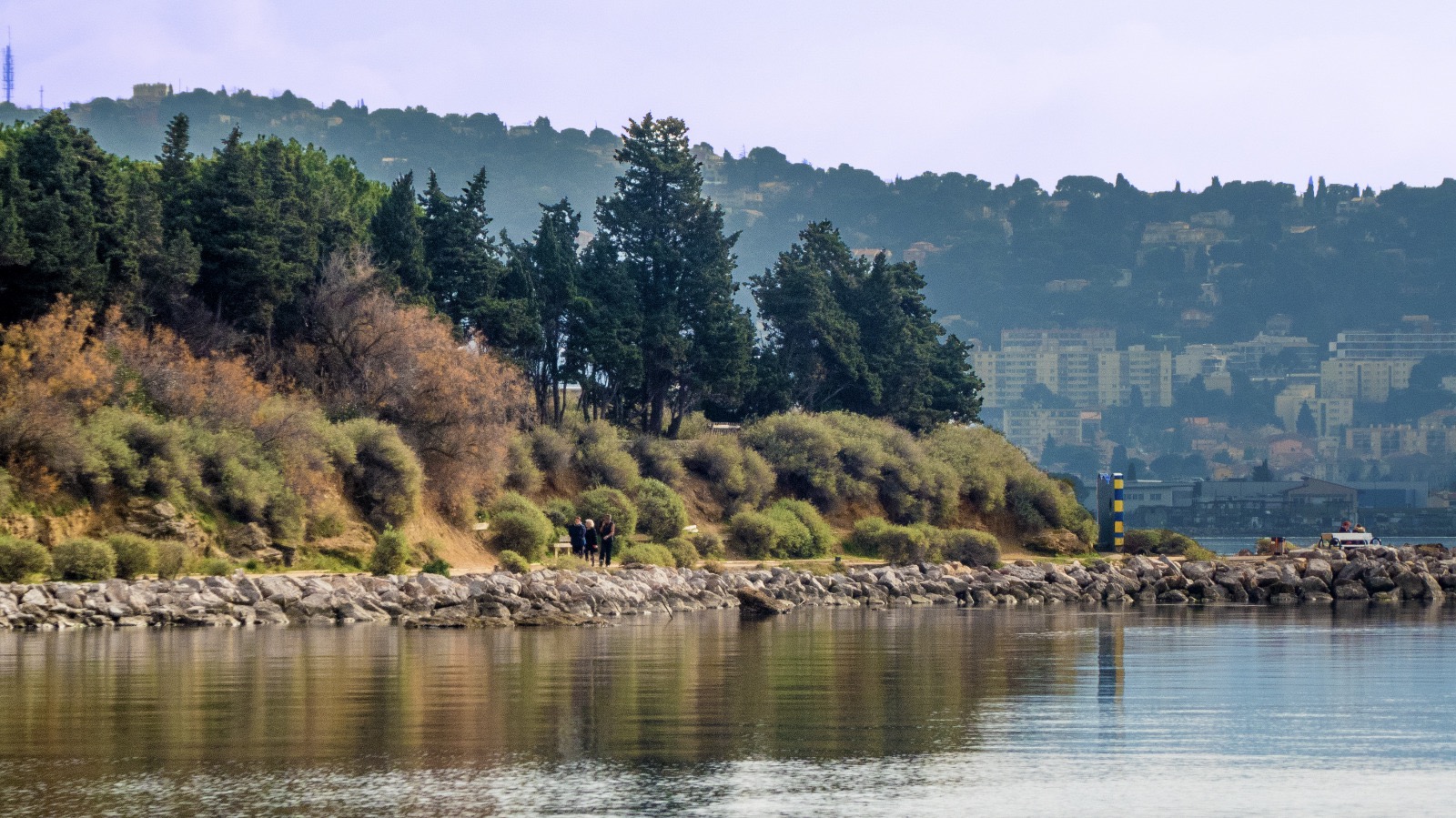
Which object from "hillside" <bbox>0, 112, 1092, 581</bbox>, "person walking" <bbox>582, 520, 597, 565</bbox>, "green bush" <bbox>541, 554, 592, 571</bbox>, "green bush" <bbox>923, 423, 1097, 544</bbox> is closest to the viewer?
"hillside" <bbox>0, 112, 1092, 581</bbox>

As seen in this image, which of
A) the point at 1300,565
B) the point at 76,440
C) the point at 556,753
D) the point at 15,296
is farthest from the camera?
the point at 1300,565

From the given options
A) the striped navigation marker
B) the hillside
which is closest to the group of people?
the hillside

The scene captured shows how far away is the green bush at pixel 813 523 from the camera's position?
58.8 meters

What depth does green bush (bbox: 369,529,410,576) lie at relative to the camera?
42469 millimetres

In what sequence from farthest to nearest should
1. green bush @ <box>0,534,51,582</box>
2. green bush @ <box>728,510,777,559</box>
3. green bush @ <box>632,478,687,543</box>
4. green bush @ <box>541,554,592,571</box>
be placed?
green bush @ <box>728,510,777,559</box> < green bush @ <box>632,478,687,543</box> < green bush @ <box>541,554,592,571</box> < green bush @ <box>0,534,51,582</box>

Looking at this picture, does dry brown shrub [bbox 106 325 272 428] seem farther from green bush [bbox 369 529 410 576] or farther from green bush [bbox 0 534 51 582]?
green bush [bbox 0 534 51 582]

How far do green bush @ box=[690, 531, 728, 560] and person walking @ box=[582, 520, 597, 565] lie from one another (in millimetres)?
7908

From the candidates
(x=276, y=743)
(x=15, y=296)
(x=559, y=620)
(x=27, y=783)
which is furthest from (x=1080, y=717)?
(x=15, y=296)

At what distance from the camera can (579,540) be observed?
1871 inches

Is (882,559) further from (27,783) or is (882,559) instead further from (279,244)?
(27,783)

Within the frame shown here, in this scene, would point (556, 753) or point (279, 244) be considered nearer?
point (556, 753)

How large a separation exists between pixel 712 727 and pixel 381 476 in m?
29.9

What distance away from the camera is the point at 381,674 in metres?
23.2

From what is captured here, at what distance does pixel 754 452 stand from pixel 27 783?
48093mm
